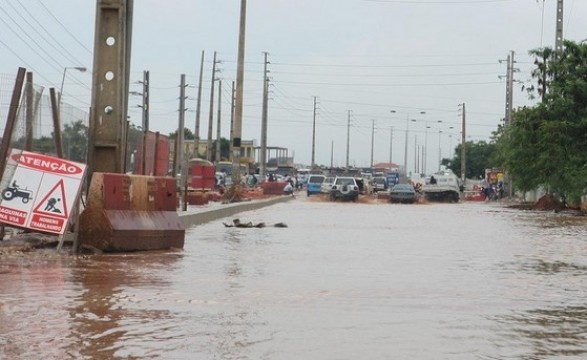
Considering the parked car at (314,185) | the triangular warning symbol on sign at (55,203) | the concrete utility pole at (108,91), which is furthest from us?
the parked car at (314,185)

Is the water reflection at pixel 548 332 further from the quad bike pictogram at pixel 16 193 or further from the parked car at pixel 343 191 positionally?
the parked car at pixel 343 191

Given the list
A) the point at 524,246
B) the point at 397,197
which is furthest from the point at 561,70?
the point at 524,246

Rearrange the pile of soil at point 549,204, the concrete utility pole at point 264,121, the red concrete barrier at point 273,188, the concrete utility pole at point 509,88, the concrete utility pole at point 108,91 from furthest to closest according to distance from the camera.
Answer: the concrete utility pole at point 264,121 < the concrete utility pole at point 509,88 < the red concrete barrier at point 273,188 < the pile of soil at point 549,204 < the concrete utility pole at point 108,91

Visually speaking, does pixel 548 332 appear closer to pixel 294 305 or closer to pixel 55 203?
pixel 294 305

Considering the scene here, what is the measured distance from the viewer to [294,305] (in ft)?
29.2

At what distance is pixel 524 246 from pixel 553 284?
7030 millimetres

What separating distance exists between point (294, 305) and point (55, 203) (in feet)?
17.3

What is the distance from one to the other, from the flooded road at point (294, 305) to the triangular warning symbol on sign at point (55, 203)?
63 cm

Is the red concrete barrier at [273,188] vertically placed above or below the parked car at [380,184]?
below

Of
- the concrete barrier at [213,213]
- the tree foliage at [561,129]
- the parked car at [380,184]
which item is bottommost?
the concrete barrier at [213,213]

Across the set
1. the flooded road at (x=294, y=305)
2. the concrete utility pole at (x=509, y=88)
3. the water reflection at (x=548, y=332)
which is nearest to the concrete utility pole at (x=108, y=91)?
the flooded road at (x=294, y=305)

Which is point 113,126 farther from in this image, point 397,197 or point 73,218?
point 397,197

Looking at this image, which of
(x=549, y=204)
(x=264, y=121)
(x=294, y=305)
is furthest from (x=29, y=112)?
(x=264, y=121)

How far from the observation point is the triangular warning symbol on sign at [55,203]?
12773 mm
